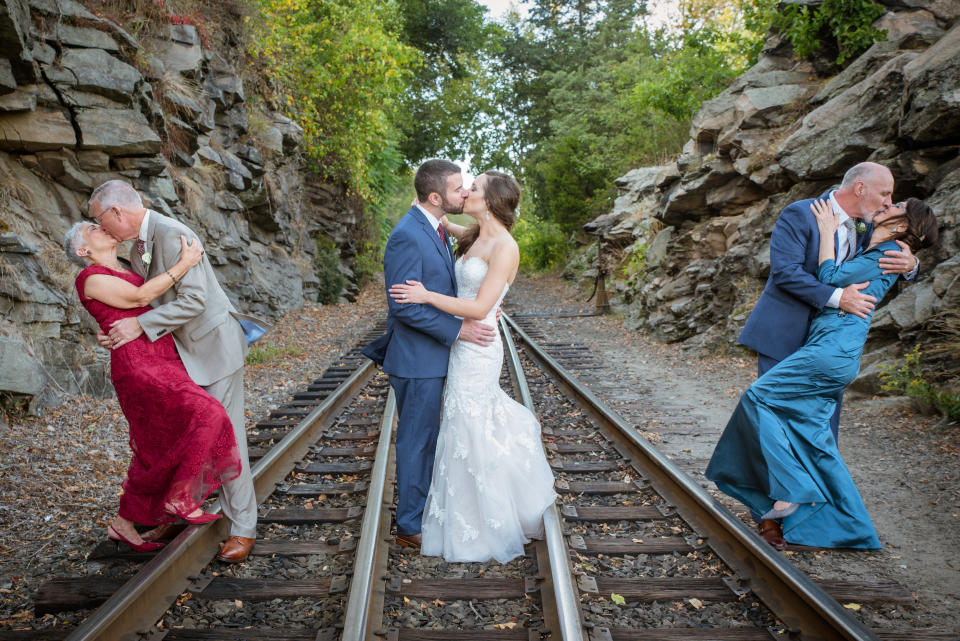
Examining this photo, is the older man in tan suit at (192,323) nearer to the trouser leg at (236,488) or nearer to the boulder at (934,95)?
the trouser leg at (236,488)

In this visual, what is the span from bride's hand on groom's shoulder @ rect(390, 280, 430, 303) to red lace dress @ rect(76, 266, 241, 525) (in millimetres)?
1207

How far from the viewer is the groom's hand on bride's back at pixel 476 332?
398 cm

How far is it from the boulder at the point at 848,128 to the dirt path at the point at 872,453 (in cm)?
304

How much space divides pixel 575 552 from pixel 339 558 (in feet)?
4.58

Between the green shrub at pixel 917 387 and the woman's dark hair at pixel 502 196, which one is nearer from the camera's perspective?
the woman's dark hair at pixel 502 196

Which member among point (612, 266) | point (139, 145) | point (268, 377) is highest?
point (139, 145)

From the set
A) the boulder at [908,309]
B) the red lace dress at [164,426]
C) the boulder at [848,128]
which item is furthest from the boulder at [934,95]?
the red lace dress at [164,426]

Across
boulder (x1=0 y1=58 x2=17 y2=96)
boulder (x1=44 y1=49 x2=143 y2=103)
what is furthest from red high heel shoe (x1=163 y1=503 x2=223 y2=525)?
boulder (x1=44 y1=49 x2=143 y2=103)

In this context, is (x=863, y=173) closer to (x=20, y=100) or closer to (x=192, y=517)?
(x=192, y=517)

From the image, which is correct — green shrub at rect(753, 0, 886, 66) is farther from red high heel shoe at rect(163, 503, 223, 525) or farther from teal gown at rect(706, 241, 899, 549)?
red high heel shoe at rect(163, 503, 223, 525)

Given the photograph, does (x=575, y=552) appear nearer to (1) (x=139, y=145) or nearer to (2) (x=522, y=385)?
(2) (x=522, y=385)

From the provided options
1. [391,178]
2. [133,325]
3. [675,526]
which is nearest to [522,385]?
[675,526]

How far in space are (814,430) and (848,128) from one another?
6.76 meters

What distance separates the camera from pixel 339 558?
3869 mm
